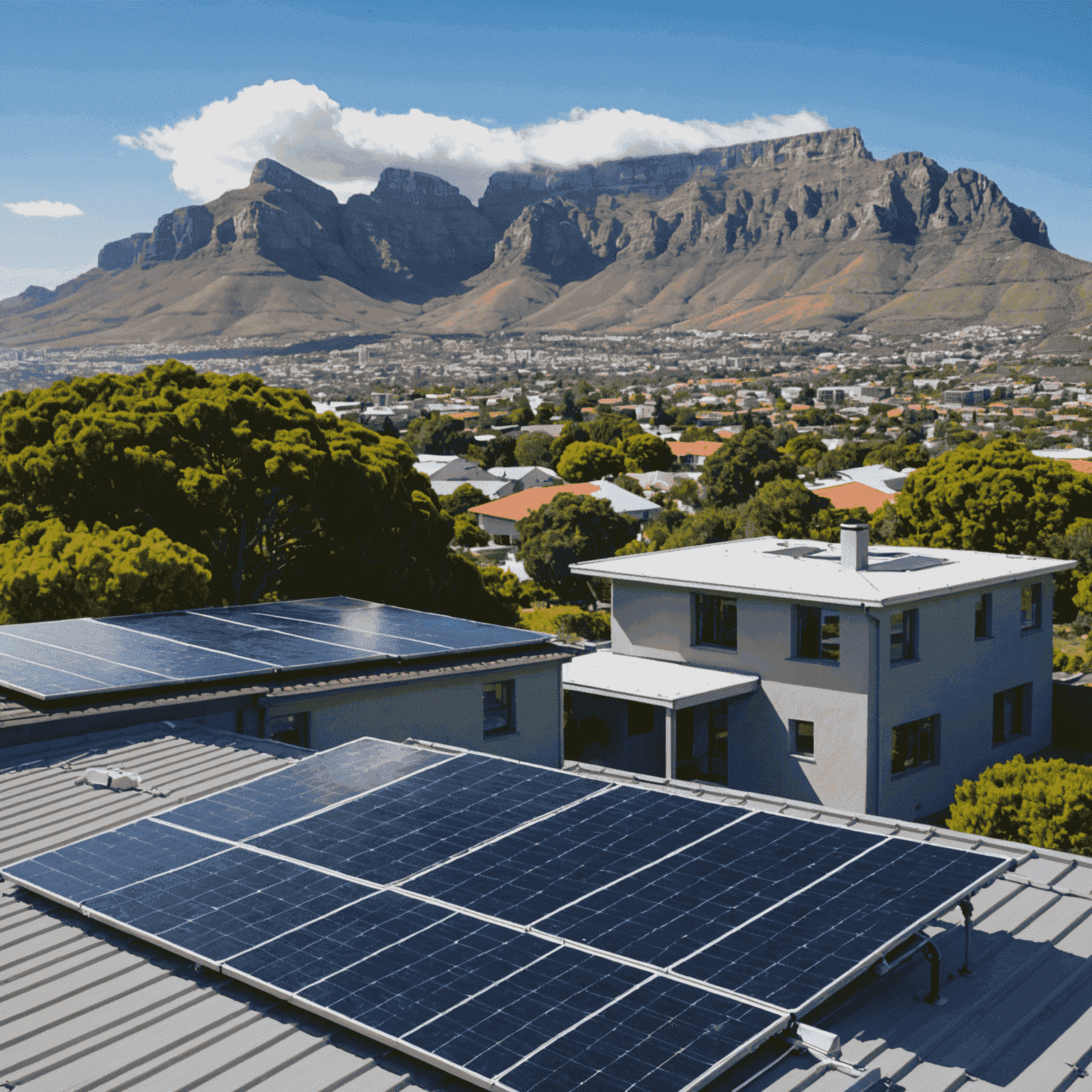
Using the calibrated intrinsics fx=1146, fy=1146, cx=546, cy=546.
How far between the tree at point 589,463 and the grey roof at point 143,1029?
84452 mm

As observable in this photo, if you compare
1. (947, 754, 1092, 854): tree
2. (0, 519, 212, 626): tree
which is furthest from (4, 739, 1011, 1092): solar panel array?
(0, 519, 212, 626): tree

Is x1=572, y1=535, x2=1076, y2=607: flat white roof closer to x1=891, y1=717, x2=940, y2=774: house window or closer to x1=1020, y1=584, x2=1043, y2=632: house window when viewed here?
x1=1020, y1=584, x2=1043, y2=632: house window

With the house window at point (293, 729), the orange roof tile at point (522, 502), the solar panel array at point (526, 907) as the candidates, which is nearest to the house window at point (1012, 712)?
the house window at point (293, 729)

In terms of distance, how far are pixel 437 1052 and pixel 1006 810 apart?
14.4 meters

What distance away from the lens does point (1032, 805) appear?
58.6ft

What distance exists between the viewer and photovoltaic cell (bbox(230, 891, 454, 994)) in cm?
712

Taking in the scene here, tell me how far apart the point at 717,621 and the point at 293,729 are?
12696mm

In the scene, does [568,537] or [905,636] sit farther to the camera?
[568,537]

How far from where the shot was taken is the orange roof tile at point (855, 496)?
67.5 meters

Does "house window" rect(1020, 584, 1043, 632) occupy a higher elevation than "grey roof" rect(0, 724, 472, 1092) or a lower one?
lower

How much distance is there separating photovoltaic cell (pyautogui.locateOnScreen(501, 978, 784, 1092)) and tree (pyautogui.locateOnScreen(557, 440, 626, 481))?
8679 cm

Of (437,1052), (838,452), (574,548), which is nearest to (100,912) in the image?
(437,1052)

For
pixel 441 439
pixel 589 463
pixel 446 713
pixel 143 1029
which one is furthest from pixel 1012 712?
pixel 441 439

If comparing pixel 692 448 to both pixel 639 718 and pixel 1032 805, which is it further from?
pixel 1032 805
